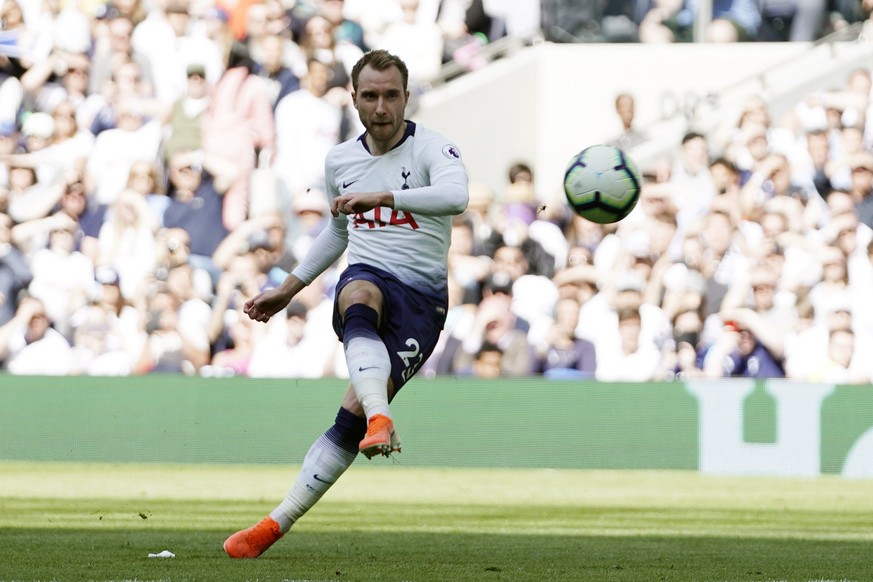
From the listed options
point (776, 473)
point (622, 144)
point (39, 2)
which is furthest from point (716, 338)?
point (39, 2)

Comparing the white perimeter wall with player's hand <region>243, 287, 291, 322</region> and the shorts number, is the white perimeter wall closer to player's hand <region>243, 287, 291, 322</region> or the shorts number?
player's hand <region>243, 287, 291, 322</region>

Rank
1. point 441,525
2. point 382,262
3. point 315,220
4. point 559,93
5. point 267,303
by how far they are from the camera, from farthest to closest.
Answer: point 559,93, point 315,220, point 441,525, point 267,303, point 382,262

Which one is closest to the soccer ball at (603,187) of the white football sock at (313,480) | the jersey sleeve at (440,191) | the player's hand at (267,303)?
the jersey sleeve at (440,191)

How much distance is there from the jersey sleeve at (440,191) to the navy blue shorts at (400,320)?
50 cm

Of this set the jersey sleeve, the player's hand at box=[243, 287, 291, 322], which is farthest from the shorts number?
the player's hand at box=[243, 287, 291, 322]

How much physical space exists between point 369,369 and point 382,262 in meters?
0.64

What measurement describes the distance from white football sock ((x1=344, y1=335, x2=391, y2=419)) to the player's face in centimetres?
98

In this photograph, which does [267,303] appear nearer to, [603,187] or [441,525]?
[603,187]

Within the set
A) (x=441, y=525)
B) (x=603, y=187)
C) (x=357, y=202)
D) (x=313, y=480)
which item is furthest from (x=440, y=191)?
(x=441, y=525)

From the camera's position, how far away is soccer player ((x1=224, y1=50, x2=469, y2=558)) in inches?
265

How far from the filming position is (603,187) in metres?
7.95

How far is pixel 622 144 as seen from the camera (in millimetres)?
16594

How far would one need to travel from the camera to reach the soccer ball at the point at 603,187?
25.8 feet

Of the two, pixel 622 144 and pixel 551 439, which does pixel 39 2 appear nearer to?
pixel 622 144
